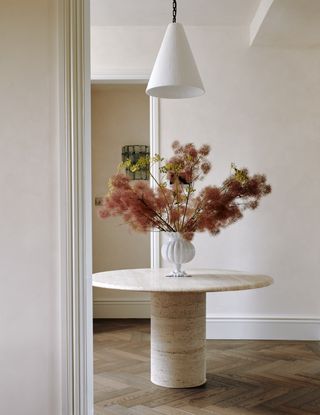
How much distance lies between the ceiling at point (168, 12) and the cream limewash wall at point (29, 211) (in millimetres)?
2743

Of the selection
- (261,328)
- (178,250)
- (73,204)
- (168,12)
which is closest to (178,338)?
(178,250)

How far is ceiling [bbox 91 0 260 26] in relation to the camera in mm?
4496

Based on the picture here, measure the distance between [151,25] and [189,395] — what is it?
3.03 metres

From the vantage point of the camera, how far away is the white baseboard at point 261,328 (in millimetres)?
4969

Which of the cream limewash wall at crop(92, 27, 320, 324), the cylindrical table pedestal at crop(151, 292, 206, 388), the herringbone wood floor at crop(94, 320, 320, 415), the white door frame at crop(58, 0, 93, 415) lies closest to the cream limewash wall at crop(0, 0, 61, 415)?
the white door frame at crop(58, 0, 93, 415)

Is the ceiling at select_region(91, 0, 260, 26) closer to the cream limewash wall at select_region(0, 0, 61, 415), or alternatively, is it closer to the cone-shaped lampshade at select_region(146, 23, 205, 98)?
the cone-shaped lampshade at select_region(146, 23, 205, 98)

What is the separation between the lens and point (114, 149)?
242 inches

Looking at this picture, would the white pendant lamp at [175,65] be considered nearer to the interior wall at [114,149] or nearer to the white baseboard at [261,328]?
the white baseboard at [261,328]

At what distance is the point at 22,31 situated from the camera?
186cm

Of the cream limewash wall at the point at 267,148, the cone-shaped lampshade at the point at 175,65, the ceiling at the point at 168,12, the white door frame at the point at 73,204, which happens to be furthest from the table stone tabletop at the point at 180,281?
the ceiling at the point at 168,12

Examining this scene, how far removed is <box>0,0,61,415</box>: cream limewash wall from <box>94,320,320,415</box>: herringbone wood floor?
128 cm

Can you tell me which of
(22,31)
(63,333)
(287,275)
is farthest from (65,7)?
(287,275)

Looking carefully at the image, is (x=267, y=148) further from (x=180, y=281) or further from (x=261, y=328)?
(x=180, y=281)

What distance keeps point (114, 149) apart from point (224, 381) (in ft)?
10.1
